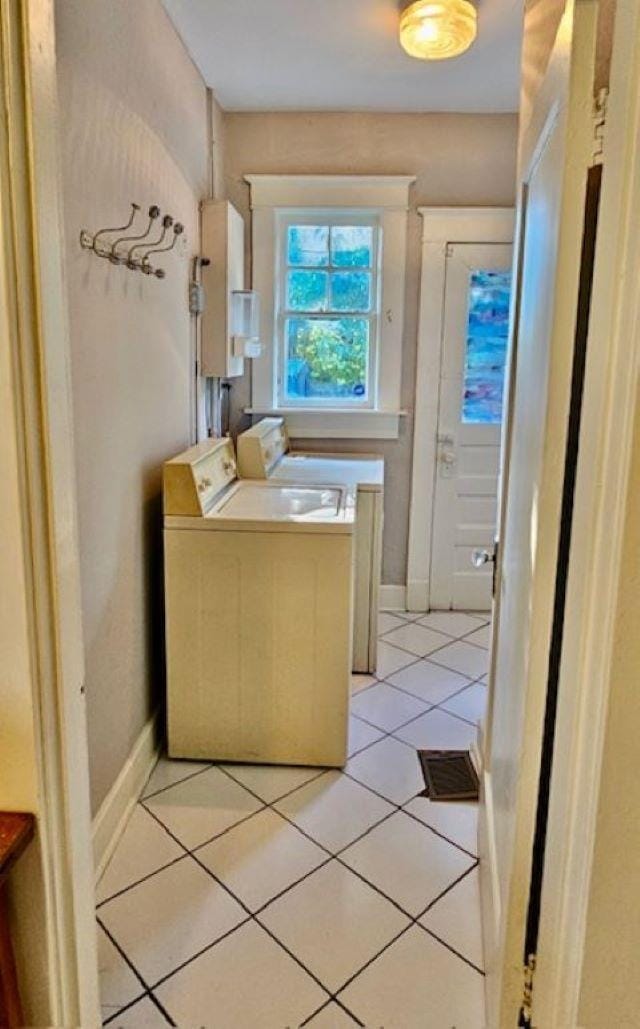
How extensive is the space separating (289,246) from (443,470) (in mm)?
1420

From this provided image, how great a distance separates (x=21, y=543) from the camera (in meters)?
1.03

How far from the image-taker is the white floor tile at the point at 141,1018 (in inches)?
60.0

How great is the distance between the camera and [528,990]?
125 centimetres

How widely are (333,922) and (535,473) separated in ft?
4.27

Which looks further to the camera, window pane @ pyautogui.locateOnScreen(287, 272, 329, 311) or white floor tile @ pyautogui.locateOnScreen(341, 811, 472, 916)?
window pane @ pyautogui.locateOnScreen(287, 272, 329, 311)

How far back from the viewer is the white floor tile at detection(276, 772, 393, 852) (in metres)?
2.15

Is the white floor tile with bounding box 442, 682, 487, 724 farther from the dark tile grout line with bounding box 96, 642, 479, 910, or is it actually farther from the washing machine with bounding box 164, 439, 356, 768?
the washing machine with bounding box 164, 439, 356, 768

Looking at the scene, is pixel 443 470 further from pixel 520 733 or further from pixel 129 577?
pixel 520 733

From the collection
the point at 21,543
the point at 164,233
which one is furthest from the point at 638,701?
→ the point at 164,233

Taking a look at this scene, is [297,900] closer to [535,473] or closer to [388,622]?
[535,473]

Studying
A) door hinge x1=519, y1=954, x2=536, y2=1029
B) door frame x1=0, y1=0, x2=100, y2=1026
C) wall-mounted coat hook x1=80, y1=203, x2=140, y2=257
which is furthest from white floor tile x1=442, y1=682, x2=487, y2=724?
wall-mounted coat hook x1=80, y1=203, x2=140, y2=257

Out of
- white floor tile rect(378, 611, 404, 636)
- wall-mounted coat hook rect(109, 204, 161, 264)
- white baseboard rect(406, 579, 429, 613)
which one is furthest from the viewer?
white baseboard rect(406, 579, 429, 613)

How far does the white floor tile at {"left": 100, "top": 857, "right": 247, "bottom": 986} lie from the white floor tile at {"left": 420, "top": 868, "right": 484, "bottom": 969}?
1.63ft

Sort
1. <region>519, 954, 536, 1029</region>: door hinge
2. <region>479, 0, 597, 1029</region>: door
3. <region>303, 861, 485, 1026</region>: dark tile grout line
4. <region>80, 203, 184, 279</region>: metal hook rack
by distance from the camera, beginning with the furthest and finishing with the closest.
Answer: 1. <region>80, 203, 184, 279</region>: metal hook rack
2. <region>303, 861, 485, 1026</region>: dark tile grout line
3. <region>519, 954, 536, 1029</region>: door hinge
4. <region>479, 0, 597, 1029</region>: door
